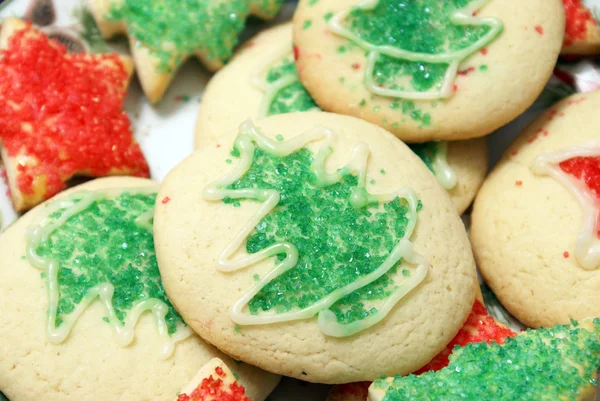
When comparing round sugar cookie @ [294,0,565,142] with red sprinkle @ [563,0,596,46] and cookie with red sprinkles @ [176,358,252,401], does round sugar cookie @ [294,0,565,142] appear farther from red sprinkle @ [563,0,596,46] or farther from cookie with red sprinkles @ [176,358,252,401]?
cookie with red sprinkles @ [176,358,252,401]

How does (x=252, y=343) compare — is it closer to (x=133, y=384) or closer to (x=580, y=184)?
(x=133, y=384)

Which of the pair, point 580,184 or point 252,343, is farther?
point 580,184

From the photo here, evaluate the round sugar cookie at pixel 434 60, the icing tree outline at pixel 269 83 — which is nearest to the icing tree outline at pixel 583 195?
the round sugar cookie at pixel 434 60

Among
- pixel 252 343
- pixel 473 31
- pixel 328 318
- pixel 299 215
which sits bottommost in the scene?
pixel 252 343

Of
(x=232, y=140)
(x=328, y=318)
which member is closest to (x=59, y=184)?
(x=232, y=140)

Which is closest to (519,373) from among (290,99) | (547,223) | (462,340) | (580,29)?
(462,340)

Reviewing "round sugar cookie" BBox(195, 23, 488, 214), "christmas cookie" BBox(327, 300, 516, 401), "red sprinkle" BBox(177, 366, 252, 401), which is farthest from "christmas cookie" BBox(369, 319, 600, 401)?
"round sugar cookie" BBox(195, 23, 488, 214)
